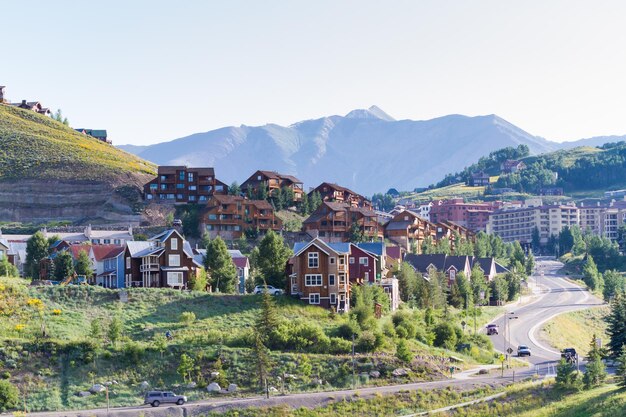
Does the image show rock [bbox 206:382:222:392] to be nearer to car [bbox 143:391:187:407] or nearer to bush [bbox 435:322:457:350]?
car [bbox 143:391:187:407]

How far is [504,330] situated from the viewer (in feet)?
331

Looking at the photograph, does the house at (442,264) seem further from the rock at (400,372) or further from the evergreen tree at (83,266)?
the rock at (400,372)

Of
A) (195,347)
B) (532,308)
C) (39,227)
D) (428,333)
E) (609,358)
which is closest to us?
(195,347)

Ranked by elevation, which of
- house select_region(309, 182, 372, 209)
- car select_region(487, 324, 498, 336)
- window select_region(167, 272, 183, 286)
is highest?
house select_region(309, 182, 372, 209)

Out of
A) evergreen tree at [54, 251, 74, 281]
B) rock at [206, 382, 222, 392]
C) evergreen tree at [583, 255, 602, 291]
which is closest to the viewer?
rock at [206, 382, 222, 392]

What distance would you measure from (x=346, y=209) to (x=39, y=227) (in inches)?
1561

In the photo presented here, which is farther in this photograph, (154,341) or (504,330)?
(504,330)

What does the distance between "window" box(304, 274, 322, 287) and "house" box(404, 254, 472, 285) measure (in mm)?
41327

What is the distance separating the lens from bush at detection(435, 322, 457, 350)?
3312 inches

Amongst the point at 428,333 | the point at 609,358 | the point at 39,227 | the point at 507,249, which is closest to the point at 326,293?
the point at 428,333

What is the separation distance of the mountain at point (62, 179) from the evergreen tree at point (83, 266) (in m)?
46.4

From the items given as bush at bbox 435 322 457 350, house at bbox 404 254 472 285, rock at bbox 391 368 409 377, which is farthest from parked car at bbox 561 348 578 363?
house at bbox 404 254 472 285

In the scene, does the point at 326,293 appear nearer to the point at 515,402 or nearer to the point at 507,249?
the point at 515,402

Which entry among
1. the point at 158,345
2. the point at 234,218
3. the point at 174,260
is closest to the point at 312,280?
the point at 174,260
